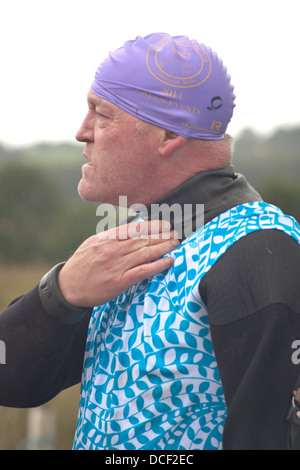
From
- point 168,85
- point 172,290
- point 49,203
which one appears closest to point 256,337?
point 172,290

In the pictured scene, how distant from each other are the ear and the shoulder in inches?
20.1

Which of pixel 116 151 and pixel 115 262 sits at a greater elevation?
pixel 116 151

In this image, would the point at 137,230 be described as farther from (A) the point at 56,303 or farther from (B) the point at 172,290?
(A) the point at 56,303

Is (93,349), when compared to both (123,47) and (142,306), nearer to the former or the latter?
(142,306)

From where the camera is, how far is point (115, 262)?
7.80 feet

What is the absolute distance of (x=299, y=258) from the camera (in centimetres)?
215

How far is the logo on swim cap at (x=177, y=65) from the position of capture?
8.14 feet

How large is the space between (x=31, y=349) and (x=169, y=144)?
95 cm

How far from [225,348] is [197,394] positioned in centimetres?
28

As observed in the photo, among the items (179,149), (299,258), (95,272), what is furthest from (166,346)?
(179,149)

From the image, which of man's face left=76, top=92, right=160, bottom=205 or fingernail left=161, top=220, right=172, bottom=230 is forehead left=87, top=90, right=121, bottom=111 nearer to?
man's face left=76, top=92, right=160, bottom=205

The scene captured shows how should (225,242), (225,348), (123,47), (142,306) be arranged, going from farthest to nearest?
(123,47) < (142,306) < (225,242) < (225,348)

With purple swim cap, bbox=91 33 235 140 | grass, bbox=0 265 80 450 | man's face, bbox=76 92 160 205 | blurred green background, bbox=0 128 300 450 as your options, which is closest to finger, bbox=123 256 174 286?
man's face, bbox=76 92 160 205

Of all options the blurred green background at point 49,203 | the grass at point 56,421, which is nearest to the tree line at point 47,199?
the blurred green background at point 49,203
